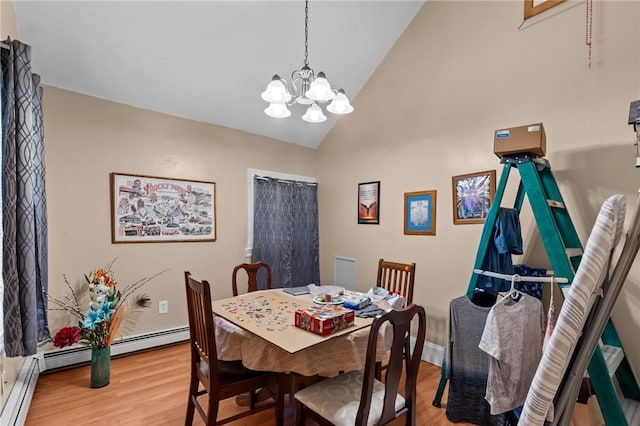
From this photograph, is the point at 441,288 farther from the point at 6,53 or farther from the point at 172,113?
the point at 6,53

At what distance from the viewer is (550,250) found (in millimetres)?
1720

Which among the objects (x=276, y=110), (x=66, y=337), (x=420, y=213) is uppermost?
(x=276, y=110)

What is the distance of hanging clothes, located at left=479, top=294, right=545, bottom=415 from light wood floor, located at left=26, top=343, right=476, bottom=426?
46 centimetres

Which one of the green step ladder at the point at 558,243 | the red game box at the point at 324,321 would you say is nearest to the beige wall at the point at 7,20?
the red game box at the point at 324,321

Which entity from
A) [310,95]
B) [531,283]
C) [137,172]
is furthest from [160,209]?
[531,283]

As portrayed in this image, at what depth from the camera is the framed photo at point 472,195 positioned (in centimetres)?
244

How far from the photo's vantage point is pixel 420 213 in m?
2.91

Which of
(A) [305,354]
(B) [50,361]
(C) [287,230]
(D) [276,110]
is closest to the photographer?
(A) [305,354]

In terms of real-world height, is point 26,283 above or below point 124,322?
above

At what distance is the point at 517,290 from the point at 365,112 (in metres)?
2.35

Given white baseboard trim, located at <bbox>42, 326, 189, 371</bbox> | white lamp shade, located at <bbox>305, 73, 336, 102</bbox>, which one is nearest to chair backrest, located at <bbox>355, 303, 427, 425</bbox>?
white lamp shade, located at <bbox>305, 73, 336, 102</bbox>

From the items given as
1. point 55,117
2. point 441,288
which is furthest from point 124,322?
point 441,288

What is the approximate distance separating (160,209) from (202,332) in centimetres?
179

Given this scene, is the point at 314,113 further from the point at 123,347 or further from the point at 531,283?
the point at 123,347
